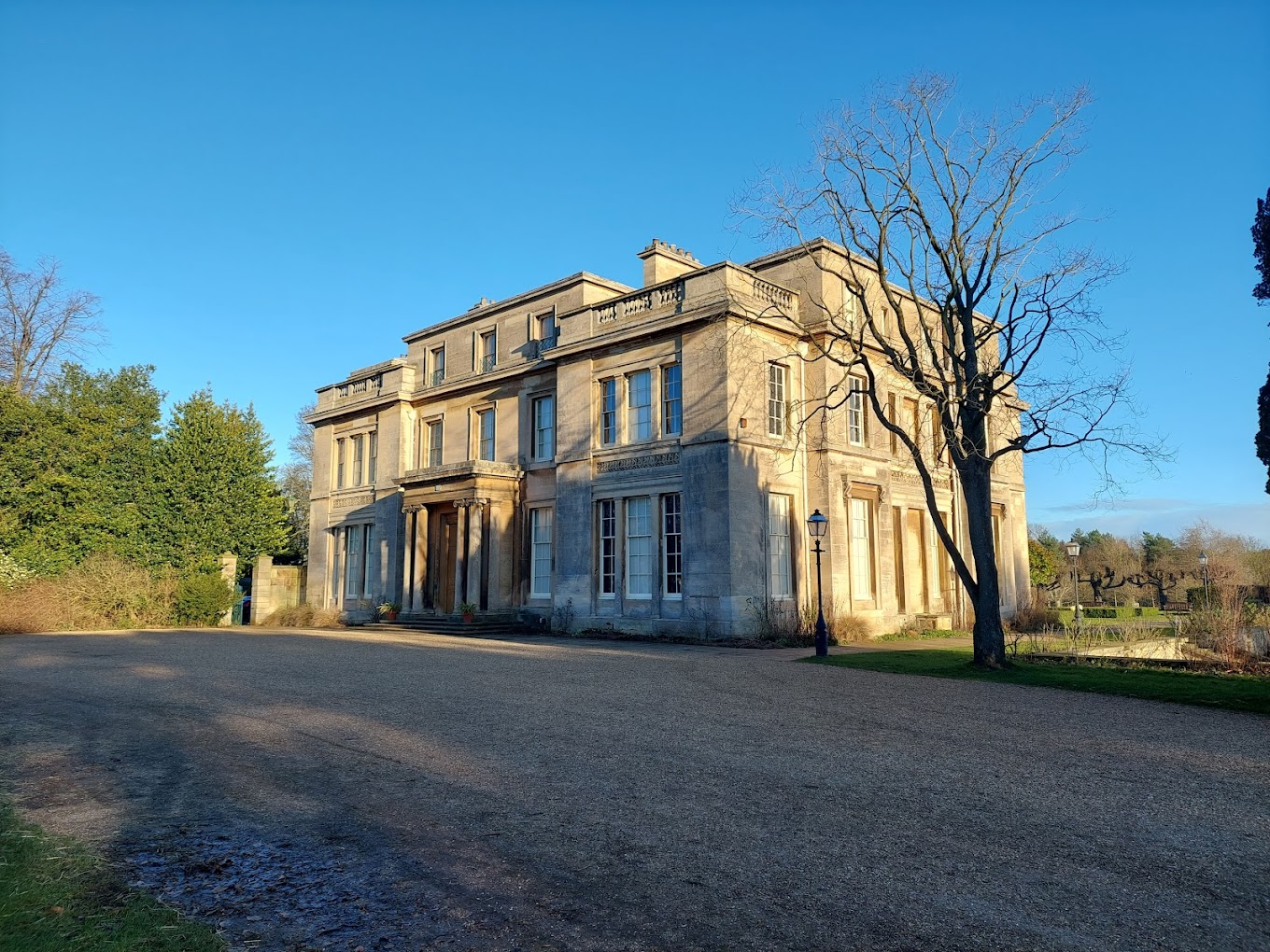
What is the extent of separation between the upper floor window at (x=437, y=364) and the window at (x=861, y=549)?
16.2m

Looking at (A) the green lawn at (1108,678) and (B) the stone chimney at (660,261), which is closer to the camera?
(A) the green lawn at (1108,678)

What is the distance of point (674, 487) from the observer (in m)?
21.7

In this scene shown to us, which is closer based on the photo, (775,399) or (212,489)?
(775,399)

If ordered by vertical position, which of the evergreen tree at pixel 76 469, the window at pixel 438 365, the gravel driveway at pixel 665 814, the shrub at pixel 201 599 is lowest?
the gravel driveway at pixel 665 814

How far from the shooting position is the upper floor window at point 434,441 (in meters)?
30.8

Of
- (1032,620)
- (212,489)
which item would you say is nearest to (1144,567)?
(1032,620)

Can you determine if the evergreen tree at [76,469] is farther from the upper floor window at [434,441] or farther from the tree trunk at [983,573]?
the tree trunk at [983,573]

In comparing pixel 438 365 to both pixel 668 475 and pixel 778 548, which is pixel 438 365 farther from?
pixel 778 548

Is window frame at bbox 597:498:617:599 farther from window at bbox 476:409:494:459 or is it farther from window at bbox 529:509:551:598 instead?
window at bbox 476:409:494:459

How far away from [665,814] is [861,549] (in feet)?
62.1

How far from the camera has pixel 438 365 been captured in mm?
31766

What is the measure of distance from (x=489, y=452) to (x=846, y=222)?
16.1m

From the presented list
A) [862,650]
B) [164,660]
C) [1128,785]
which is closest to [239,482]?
[164,660]

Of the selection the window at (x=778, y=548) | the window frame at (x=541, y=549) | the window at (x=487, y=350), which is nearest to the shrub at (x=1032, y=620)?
the window at (x=778, y=548)
